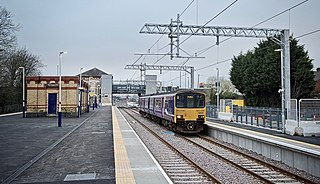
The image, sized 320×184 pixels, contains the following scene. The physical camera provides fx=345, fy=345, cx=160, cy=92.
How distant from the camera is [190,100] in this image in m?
Answer: 20.7

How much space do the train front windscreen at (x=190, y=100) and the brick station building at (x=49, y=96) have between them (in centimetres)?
1813

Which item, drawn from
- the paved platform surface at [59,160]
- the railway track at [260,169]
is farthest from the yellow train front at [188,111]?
the railway track at [260,169]

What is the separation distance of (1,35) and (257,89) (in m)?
29.4

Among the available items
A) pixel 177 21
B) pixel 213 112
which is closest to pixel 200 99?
pixel 177 21

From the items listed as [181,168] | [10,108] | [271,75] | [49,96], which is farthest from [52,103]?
[181,168]

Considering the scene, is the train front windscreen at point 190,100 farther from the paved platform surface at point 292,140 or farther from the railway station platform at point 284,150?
the railway station platform at point 284,150

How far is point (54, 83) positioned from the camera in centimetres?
3631

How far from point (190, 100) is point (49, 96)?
20.6 metres

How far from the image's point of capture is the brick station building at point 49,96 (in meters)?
36.0

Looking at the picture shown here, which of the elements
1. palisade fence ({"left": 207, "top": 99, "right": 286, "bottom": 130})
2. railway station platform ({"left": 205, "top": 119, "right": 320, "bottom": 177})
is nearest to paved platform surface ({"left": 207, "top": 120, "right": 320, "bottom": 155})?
railway station platform ({"left": 205, "top": 119, "right": 320, "bottom": 177})

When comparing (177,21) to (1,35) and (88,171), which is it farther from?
(1,35)

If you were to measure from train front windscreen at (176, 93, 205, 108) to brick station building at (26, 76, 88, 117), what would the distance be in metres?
18.1

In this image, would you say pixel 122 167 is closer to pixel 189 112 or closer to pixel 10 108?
pixel 189 112

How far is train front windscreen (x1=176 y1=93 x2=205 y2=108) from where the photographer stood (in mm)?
20500
